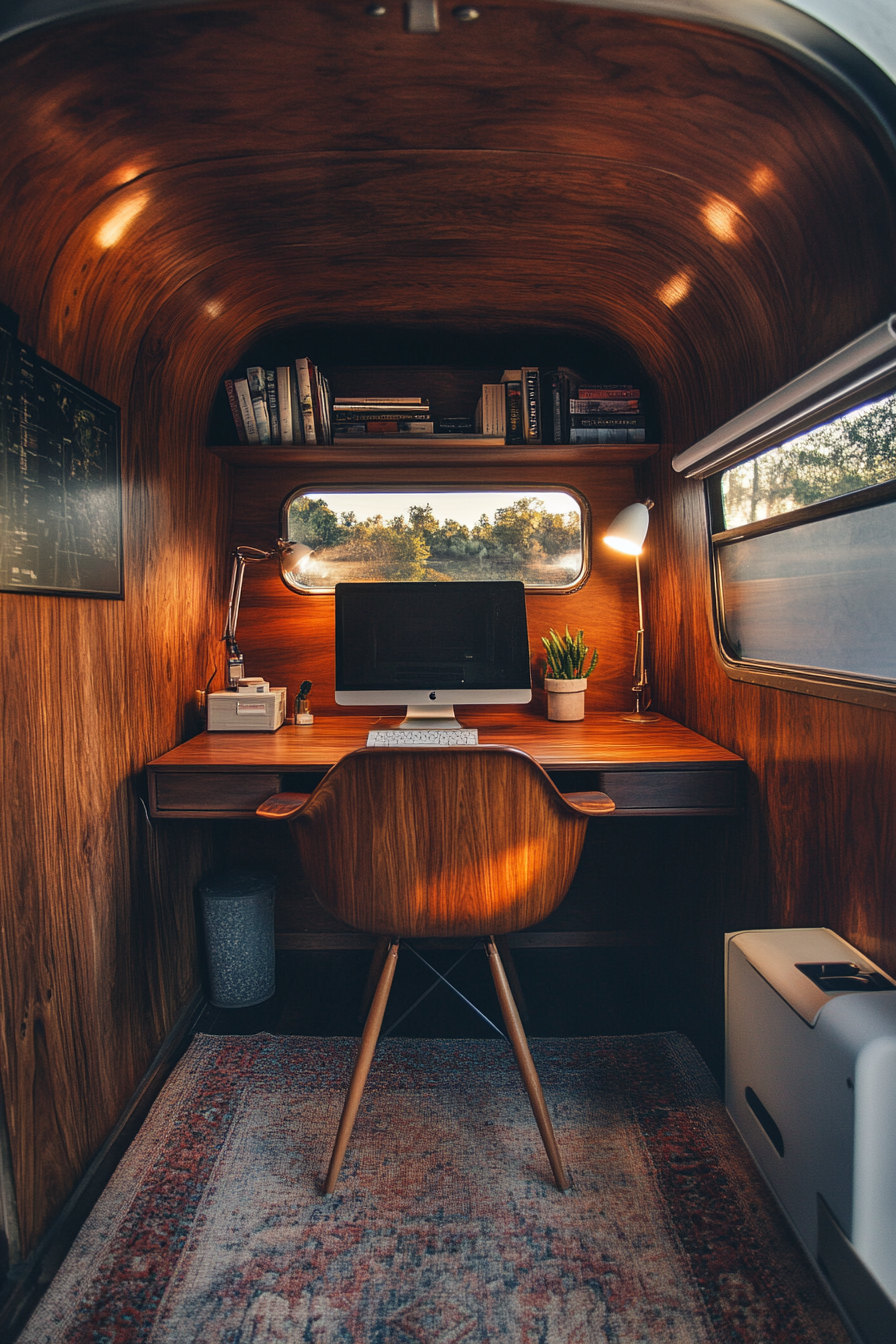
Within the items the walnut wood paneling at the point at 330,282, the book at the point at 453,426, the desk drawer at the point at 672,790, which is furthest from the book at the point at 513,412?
the desk drawer at the point at 672,790

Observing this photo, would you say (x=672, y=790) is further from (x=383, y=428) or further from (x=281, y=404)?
(x=281, y=404)

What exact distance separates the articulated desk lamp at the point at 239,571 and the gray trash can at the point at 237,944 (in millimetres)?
691

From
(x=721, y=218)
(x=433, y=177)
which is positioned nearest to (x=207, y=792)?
(x=433, y=177)

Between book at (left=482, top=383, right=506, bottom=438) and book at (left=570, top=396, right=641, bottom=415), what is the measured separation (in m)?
0.24

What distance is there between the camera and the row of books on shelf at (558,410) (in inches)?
95.6

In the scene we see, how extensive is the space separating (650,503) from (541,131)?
1.18 meters

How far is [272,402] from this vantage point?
7.85ft

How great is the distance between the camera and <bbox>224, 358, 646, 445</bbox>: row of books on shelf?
2379 millimetres

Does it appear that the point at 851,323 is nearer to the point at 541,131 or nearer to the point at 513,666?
the point at 541,131

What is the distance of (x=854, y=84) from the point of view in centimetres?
106

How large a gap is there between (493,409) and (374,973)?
5.99 feet

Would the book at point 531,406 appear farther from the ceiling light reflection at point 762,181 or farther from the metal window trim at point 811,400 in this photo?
the ceiling light reflection at point 762,181

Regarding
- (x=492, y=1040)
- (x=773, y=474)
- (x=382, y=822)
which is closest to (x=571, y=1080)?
(x=492, y=1040)

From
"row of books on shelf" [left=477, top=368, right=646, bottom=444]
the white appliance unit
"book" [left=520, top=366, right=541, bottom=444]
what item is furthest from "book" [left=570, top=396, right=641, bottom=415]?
the white appliance unit
